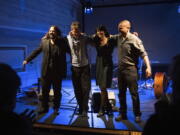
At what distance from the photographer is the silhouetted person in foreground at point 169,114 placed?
114 centimetres

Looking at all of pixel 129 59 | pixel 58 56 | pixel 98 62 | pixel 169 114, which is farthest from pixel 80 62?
pixel 169 114

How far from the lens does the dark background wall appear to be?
5738 mm

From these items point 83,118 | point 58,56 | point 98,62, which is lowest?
point 83,118

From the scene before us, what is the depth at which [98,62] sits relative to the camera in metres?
4.05

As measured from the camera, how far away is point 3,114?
3.98ft

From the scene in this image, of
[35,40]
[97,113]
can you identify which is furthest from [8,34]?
[97,113]

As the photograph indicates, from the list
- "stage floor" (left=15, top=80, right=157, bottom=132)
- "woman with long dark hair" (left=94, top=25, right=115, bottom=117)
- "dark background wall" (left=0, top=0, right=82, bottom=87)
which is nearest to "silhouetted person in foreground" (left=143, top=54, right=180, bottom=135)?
"stage floor" (left=15, top=80, right=157, bottom=132)

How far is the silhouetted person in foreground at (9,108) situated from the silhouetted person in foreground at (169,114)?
0.64m

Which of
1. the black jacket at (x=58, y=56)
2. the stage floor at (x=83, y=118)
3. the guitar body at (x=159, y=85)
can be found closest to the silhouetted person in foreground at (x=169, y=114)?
the stage floor at (x=83, y=118)

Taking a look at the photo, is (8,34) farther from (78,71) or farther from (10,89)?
(10,89)

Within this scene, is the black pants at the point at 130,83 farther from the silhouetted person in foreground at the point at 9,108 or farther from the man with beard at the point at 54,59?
the silhouetted person in foreground at the point at 9,108

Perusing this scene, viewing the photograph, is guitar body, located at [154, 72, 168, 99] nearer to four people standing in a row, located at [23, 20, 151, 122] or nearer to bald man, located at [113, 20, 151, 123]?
four people standing in a row, located at [23, 20, 151, 122]

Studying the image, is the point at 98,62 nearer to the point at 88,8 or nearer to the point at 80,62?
the point at 80,62

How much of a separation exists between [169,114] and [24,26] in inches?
229
